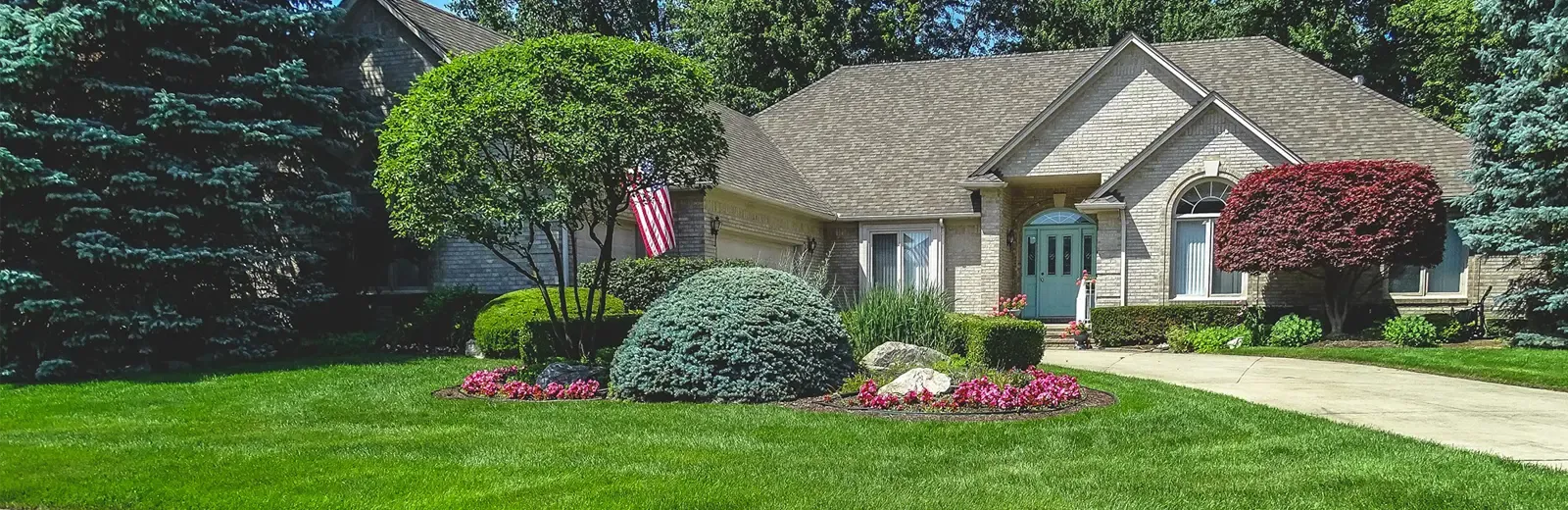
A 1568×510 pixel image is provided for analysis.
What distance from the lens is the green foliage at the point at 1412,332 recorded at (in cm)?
1592

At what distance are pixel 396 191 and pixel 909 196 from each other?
42.6 feet

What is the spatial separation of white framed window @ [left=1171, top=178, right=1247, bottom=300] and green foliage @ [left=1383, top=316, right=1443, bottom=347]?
2.51 meters

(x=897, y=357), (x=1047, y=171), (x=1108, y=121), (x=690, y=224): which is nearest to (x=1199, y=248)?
(x=1108, y=121)

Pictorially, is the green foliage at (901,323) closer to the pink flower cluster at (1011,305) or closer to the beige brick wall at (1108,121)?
the pink flower cluster at (1011,305)

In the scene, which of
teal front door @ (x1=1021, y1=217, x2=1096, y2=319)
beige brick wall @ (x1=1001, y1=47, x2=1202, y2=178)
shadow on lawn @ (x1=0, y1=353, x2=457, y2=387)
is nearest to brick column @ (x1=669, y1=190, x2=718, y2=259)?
shadow on lawn @ (x1=0, y1=353, x2=457, y2=387)

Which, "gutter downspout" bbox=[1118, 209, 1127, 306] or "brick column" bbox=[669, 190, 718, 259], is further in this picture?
"gutter downspout" bbox=[1118, 209, 1127, 306]

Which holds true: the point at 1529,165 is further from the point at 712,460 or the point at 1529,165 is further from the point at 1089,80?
the point at 712,460

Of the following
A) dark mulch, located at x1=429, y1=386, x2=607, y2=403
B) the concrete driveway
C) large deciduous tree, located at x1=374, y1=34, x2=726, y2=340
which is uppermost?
large deciduous tree, located at x1=374, y1=34, x2=726, y2=340

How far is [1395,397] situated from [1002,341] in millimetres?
3828

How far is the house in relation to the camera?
58.0 ft

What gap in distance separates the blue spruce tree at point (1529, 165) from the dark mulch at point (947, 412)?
964cm

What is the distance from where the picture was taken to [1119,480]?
6.09 metres

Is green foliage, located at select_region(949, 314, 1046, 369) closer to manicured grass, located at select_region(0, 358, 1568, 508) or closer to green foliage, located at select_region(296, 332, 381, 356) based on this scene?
manicured grass, located at select_region(0, 358, 1568, 508)

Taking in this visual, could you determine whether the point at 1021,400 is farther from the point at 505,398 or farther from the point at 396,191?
the point at 396,191
